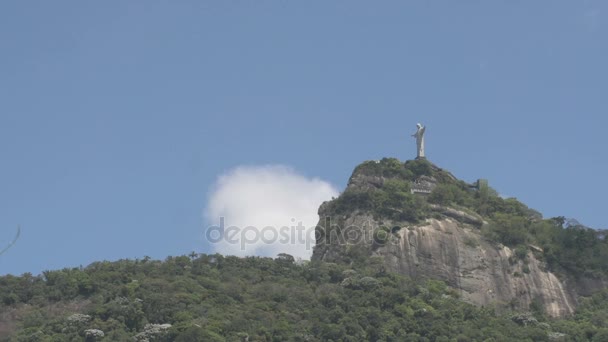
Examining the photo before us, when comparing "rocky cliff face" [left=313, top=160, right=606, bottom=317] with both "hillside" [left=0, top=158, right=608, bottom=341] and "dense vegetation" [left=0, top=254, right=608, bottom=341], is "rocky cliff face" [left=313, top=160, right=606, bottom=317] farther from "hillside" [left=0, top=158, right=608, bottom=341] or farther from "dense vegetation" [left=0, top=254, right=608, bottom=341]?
"dense vegetation" [left=0, top=254, right=608, bottom=341]

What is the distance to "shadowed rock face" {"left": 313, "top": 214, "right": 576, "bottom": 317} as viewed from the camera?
117 m

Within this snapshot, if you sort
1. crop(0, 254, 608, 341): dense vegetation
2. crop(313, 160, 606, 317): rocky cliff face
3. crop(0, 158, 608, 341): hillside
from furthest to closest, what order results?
1. crop(313, 160, 606, 317): rocky cliff face
2. crop(0, 158, 608, 341): hillside
3. crop(0, 254, 608, 341): dense vegetation

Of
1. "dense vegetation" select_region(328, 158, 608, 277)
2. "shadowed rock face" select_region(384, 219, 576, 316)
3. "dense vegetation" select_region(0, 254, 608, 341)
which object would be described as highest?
"dense vegetation" select_region(328, 158, 608, 277)

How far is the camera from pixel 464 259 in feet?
391

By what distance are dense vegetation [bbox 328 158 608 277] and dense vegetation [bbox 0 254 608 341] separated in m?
5.36

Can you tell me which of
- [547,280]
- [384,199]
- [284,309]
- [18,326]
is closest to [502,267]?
[547,280]

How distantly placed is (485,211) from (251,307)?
30.1 m

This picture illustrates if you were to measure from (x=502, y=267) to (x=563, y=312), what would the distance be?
6.30m

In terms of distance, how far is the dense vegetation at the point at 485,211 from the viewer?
121875 mm

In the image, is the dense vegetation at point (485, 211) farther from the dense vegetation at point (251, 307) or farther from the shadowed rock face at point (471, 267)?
the dense vegetation at point (251, 307)

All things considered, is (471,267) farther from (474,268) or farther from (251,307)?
(251,307)

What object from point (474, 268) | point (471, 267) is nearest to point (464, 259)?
point (471, 267)

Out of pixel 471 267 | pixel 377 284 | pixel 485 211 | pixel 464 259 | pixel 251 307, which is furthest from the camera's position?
pixel 485 211

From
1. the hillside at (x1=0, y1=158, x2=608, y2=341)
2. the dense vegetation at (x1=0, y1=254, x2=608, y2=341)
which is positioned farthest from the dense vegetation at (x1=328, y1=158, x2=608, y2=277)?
the dense vegetation at (x1=0, y1=254, x2=608, y2=341)
